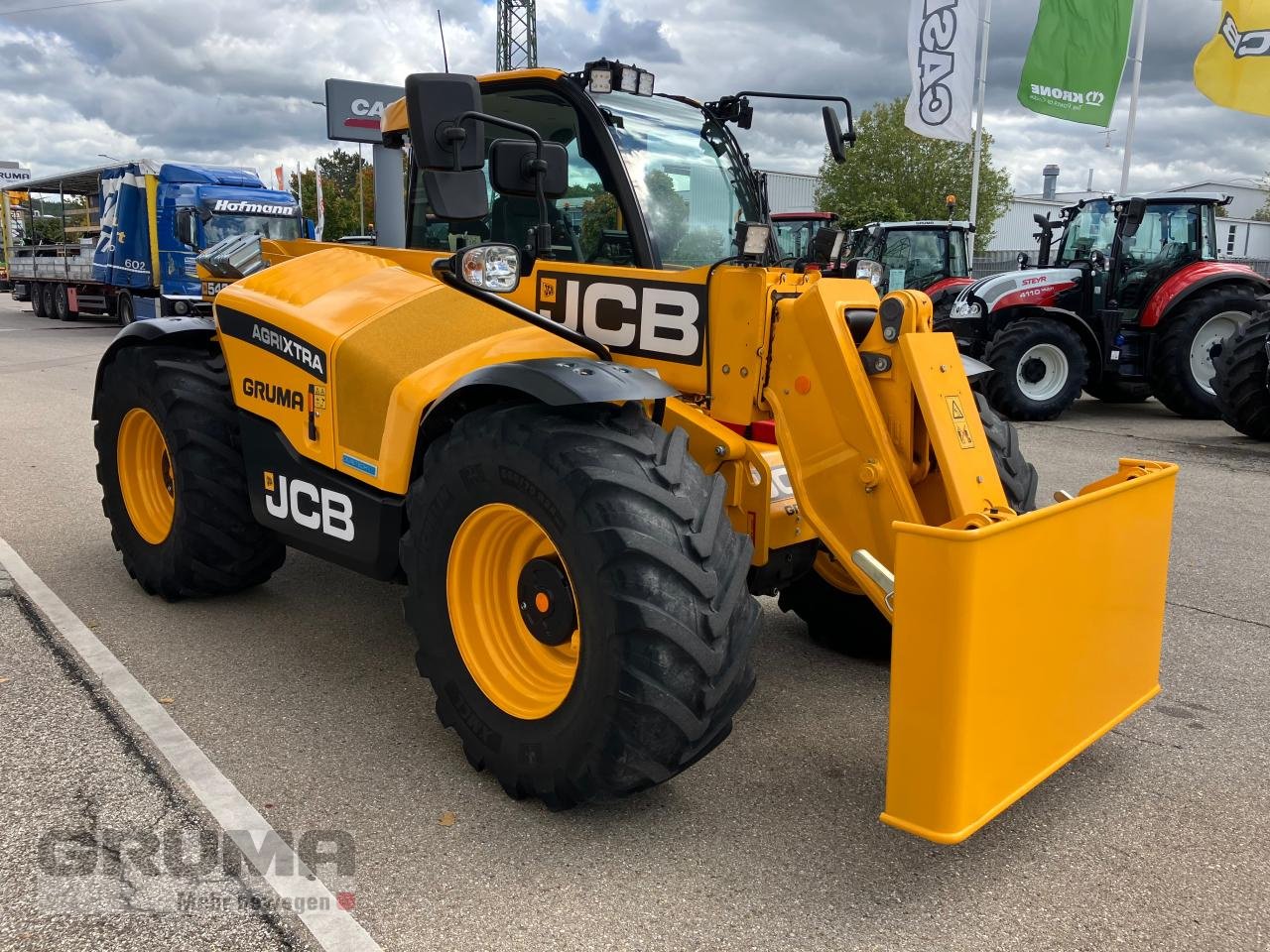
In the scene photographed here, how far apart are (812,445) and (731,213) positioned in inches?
46.4

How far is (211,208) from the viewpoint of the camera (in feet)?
61.9

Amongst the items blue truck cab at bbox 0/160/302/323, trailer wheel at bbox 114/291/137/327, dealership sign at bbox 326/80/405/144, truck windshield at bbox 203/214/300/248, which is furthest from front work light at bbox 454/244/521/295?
trailer wheel at bbox 114/291/137/327

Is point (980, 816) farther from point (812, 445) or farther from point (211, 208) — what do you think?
point (211, 208)

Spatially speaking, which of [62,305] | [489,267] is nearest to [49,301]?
[62,305]

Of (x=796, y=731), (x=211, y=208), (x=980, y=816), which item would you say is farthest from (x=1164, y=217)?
(x=211, y=208)

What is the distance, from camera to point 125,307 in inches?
896

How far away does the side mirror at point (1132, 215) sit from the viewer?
1134 cm

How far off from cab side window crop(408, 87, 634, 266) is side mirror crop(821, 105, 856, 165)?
118cm

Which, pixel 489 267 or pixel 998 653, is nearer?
pixel 998 653

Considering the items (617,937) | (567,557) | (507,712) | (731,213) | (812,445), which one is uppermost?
(731,213)

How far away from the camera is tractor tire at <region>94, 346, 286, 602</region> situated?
14.5ft

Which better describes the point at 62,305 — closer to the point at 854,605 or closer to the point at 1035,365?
the point at 1035,365

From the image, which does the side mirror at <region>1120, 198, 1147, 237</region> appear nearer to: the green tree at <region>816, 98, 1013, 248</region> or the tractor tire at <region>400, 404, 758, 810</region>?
the tractor tire at <region>400, 404, 758, 810</region>

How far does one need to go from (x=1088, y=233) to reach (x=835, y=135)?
363 inches
